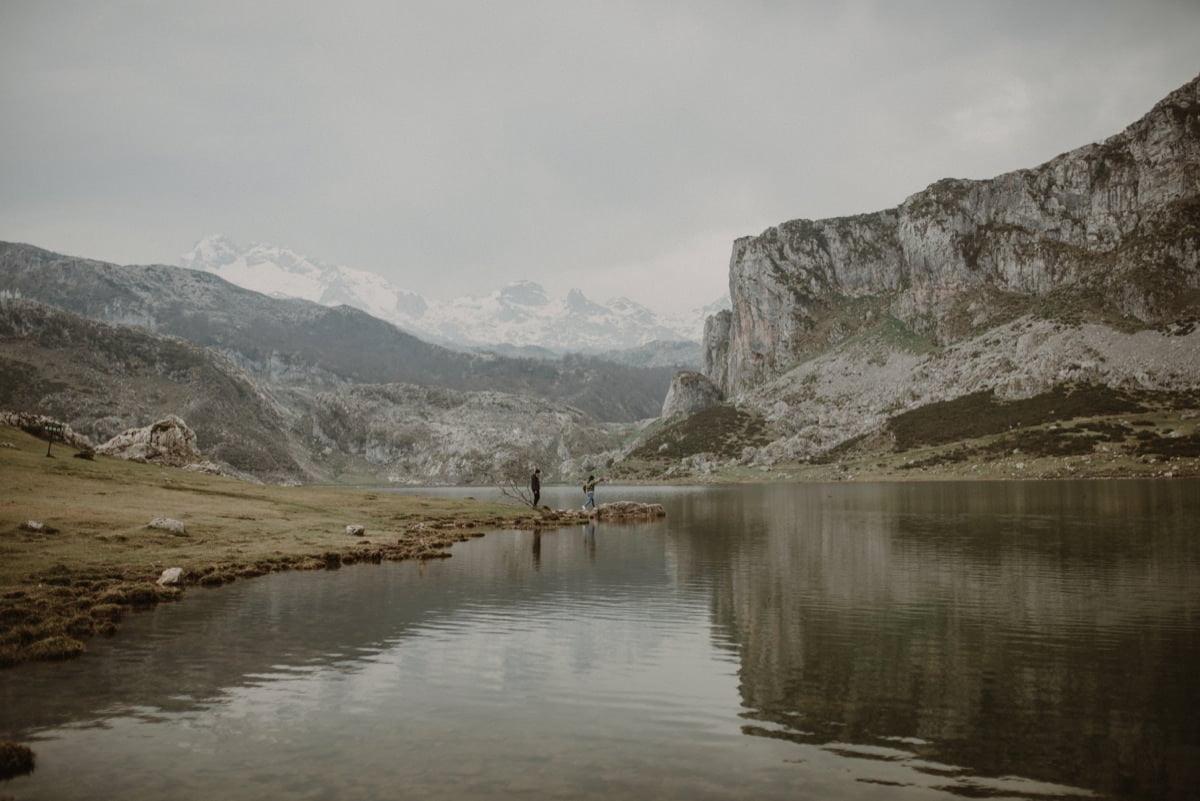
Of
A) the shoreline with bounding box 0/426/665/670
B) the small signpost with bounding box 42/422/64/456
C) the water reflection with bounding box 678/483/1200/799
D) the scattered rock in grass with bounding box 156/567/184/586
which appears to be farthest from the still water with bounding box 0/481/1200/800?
the small signpost with bounding box 42/422/64/456

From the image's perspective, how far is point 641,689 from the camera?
2027 centimetres

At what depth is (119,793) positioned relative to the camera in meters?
13.1

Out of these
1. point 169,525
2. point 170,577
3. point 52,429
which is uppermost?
point 52,429

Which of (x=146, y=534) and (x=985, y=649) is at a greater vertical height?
(x=146, y=534)

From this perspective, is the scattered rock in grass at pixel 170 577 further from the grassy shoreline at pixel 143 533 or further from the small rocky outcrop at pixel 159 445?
the small rocky outcrop at pixel 159 445

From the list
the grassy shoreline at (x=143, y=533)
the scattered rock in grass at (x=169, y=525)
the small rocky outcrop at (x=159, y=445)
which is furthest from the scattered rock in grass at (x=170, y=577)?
the small rocky outcrop at (x=159, y=445)

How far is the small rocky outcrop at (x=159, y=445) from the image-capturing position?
89125 mm

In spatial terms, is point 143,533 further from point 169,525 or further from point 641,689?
point 641,689

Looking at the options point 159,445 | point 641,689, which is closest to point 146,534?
point 641,689

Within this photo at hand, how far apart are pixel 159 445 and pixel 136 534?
55.6 meters

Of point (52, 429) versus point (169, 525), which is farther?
point (52, 429)

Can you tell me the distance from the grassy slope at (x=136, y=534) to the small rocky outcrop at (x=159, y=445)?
13541 millimetres

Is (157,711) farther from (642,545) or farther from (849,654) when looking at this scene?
(642,545)

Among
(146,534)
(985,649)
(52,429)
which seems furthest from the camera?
(52,429)
